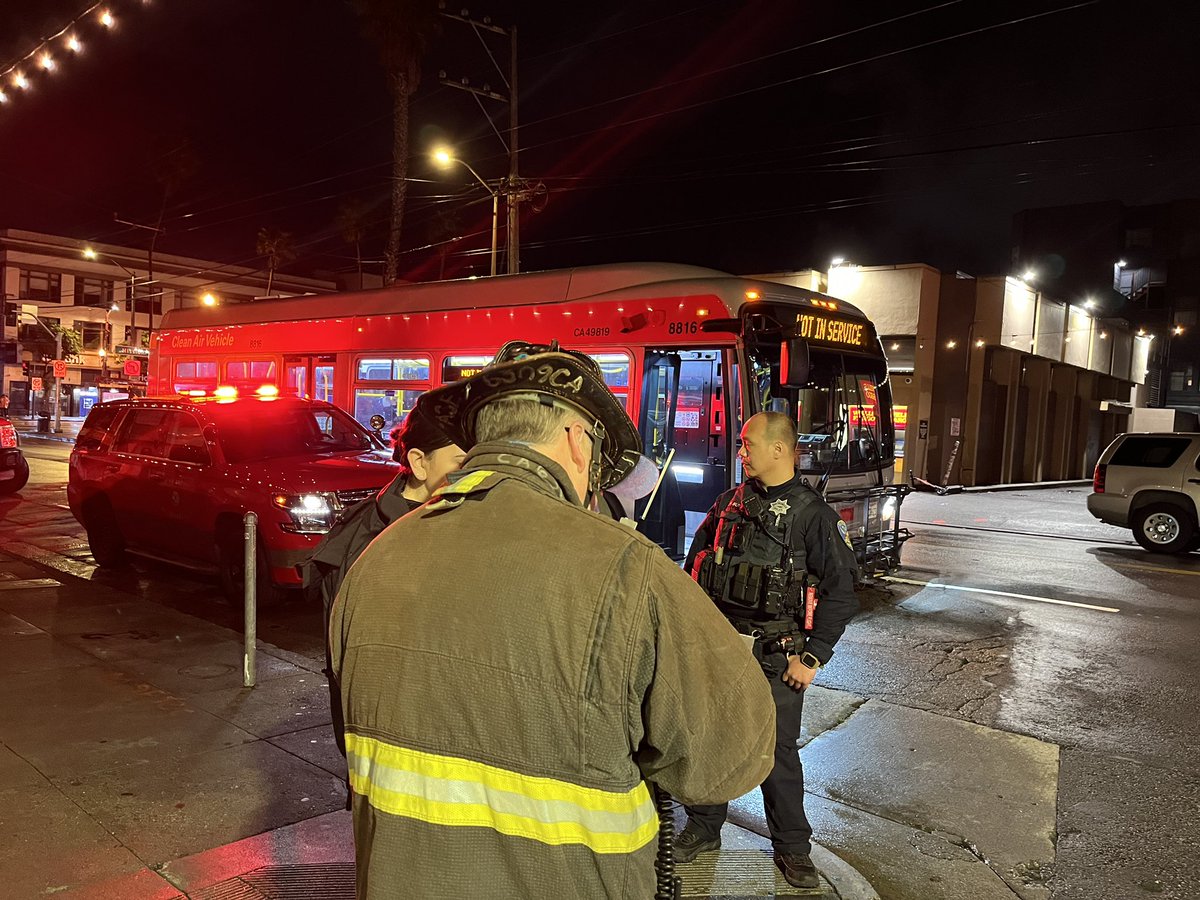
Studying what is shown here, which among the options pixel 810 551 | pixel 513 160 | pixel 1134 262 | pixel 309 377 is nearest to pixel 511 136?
pixel 513 160

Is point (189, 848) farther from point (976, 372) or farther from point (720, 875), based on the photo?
point (976, 372)

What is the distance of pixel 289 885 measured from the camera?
11.1ft

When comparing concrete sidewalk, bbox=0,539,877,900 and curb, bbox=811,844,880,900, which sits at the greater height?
curb, bbox=811,844,880,900

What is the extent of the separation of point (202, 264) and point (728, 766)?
73.2 meters

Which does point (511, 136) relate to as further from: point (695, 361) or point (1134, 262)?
point (1134, 262)

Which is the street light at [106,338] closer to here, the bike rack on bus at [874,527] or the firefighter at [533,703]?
the bike rack on bus at [874,527]

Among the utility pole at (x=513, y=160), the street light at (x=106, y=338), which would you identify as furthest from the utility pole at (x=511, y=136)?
the street light at (x=106, y=338)

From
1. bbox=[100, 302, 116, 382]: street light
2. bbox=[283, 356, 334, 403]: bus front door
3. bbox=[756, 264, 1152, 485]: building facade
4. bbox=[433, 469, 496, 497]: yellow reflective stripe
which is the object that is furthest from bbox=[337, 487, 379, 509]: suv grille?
bbox=[100, 302, 116, 382]: street light

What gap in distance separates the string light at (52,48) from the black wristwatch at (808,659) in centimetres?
1528

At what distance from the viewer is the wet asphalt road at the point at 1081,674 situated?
4.11 metres

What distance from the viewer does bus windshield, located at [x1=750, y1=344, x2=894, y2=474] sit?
26.3 feet

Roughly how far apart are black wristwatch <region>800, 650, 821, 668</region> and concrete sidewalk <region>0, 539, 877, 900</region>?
0.94 metres

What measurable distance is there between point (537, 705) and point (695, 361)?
729cm

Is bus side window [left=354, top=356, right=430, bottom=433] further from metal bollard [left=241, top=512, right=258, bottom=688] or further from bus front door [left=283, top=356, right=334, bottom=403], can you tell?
metal bollard [left=241, top=512, right=258, bottom=688]
